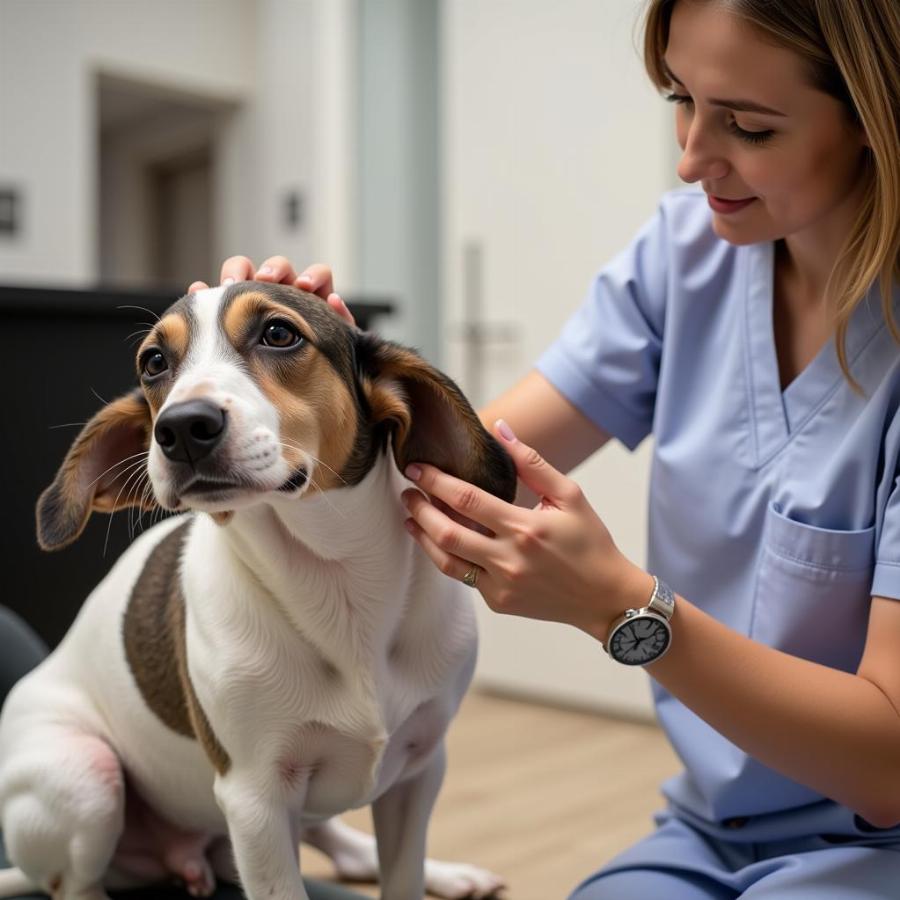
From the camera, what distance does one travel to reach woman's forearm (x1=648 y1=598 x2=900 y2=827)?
1.06 metres

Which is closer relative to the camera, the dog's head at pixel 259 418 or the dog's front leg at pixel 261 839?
the dog's head at pixel 259 418

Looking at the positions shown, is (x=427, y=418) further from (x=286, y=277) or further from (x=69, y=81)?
(x=69, y=81)

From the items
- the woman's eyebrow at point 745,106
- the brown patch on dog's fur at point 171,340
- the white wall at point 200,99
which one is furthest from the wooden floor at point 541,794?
the white wall at point 200,99

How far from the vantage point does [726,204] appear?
3.92 ft

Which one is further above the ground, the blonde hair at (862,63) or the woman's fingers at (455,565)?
the blonde hair at (862,63)

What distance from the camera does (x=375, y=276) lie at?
4.52m

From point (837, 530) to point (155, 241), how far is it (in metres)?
6.38

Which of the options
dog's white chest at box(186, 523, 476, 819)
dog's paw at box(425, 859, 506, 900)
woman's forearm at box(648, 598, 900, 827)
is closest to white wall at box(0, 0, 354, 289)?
dog's paw at box(425, 859, 506, 900)

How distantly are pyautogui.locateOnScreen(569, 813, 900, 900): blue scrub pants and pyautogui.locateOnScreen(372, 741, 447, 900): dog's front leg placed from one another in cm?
21

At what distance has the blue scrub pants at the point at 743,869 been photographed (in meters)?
1.11

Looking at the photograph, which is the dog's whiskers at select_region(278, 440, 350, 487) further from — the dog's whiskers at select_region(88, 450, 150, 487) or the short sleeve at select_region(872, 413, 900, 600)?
the short sleeve at select_region(872, 413, 900, 600)

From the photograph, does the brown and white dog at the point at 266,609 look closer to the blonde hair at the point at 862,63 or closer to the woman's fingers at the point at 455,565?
the woman's fingers at the point at 455,565

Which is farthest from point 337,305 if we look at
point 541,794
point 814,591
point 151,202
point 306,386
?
point 151,202

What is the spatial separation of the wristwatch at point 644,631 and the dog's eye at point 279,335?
413mm
